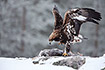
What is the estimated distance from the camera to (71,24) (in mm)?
2576

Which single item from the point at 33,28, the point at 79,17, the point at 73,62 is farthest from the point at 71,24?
the point at 33,28

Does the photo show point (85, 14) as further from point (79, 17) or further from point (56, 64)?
point (56, 64)

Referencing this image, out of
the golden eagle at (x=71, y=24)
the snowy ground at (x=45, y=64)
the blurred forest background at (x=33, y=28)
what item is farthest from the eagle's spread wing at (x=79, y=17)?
the blurred forest background at (x=33, y=28)

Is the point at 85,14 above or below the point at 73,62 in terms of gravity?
above

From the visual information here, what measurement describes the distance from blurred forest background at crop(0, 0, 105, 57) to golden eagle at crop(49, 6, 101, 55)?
2384 millimetres

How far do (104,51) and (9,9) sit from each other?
9.04 feet

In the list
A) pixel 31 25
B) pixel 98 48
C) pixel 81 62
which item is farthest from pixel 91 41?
pixel 81 62

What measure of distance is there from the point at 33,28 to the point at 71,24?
2.66 metres

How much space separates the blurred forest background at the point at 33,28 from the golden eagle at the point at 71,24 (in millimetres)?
2384

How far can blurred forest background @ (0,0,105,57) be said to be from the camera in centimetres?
512

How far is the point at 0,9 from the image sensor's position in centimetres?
549

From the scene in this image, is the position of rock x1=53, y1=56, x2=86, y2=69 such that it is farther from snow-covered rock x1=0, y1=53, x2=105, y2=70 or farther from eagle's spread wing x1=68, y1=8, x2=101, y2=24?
eagle's spread wing x1=68, y1=8, x2=101, y2=24

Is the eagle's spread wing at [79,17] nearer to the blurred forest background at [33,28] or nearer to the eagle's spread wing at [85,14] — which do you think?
the eagle's spread wing at [85,14]

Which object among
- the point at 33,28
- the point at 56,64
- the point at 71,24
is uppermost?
the point at 33,28
